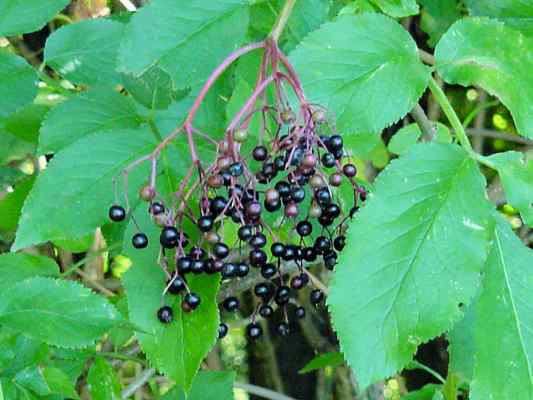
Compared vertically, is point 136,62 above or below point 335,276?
above

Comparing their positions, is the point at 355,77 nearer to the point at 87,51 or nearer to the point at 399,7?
the point at 399,7

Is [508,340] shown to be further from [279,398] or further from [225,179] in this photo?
[279,398]

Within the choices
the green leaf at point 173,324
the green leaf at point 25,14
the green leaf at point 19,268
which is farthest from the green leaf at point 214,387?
the green leaf at point 25,14

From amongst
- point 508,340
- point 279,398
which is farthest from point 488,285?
point 279,398

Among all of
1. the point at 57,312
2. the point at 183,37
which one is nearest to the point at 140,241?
the point at 57,312

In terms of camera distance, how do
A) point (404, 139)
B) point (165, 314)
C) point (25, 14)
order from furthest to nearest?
point (404, 139), point (25, 14), point (165, 314)
